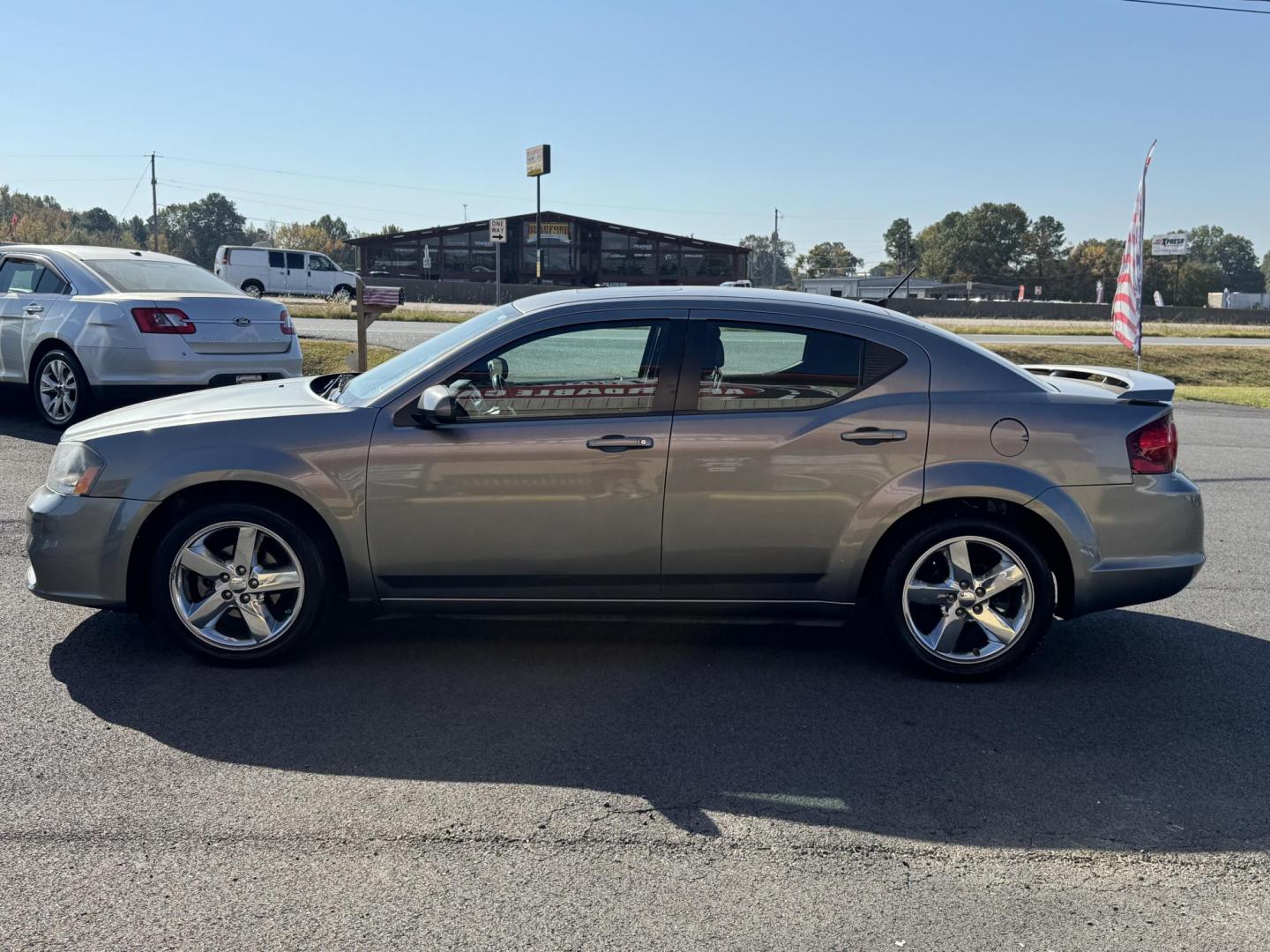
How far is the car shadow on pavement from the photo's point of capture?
3750 mm

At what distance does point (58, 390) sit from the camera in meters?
10.5

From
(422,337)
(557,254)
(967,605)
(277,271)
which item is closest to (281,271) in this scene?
(277,271)

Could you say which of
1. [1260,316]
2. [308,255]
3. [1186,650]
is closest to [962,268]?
[1260,316]

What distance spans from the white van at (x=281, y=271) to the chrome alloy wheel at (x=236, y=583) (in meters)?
34.8

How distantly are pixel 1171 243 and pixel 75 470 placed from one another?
67.1 metres

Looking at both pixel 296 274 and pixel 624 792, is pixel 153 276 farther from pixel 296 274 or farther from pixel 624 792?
pixel 296 274

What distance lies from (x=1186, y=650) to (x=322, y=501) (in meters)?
4.07

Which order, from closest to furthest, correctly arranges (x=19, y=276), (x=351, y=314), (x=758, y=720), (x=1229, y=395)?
(x=758, y=720)
(x=19, y=276)
(x=1229, y=395)
(x=351, y=314)

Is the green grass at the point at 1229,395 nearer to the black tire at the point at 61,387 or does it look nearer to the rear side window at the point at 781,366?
the rear side window at the point at 781,366

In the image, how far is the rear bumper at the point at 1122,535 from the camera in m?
4.84

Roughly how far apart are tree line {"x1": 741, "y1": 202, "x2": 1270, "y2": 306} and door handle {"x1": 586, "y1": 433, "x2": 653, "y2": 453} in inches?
3881

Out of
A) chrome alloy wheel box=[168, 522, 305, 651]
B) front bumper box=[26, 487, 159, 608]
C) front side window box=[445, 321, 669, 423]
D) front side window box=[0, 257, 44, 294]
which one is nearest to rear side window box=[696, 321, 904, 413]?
front side window box=[445, 321, 669, 423]

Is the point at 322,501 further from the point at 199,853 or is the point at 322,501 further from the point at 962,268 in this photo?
the point at 962,268

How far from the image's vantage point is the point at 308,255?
41125mm
